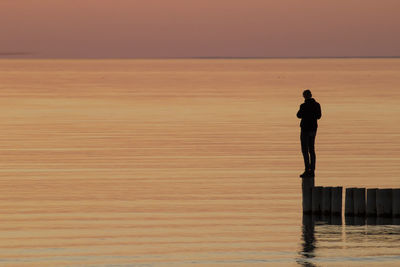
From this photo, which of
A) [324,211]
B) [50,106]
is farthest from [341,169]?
[50,106]

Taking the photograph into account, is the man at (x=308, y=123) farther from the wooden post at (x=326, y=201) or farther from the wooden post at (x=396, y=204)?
the wooden post at (x=396, y=204)

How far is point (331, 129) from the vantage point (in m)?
48.0

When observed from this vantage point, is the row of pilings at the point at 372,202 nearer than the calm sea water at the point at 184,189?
No

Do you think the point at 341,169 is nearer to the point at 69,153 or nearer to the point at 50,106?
the point at 69,153

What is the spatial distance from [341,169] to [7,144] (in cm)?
1510

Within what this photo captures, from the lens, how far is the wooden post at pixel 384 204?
2150 centimetres

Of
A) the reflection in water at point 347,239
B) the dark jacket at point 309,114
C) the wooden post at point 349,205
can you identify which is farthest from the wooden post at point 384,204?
the dark jacket at point 309,114

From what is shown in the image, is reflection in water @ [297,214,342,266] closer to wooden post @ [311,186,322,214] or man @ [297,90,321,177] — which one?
wooden post @ [311,186,322,214]

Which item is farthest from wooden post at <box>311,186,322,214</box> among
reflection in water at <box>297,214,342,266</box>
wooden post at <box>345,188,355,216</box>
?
wooden post at <box>345,188,355,216</box>

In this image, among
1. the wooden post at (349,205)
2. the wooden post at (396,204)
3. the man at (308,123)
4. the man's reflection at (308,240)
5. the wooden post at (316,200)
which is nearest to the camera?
the man's reflection at (308,240)

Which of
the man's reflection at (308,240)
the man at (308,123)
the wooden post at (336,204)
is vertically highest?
the man at (308,123)

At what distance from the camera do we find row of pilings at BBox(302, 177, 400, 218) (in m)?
21.5

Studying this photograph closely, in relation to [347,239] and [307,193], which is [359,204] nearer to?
[307,193]

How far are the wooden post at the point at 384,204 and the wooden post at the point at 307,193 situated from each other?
148cm
